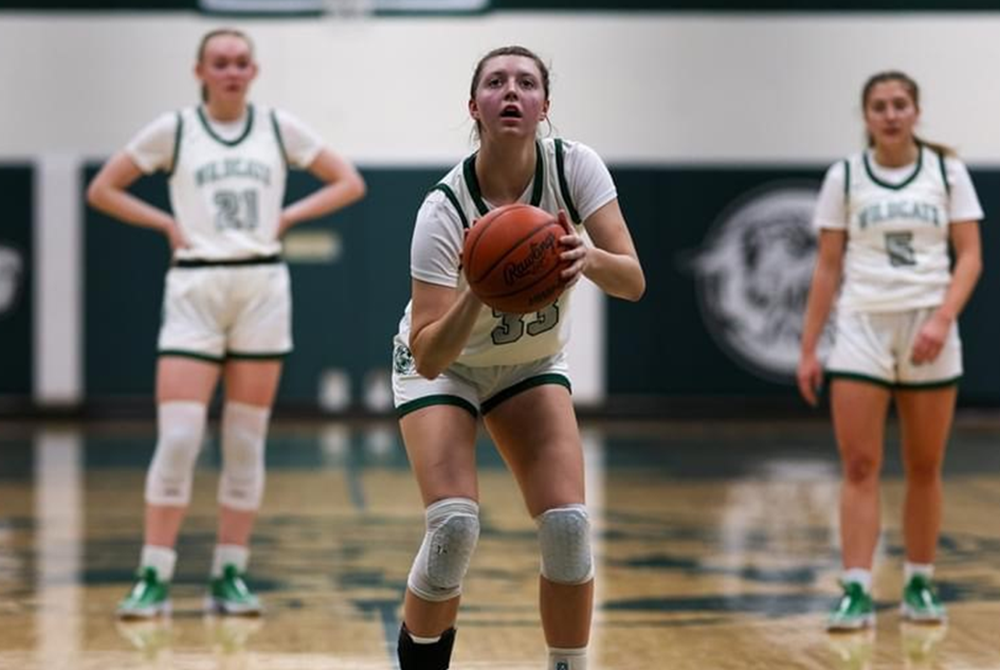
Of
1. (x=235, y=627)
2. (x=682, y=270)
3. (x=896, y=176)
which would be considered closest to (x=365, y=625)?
(x=235, y=627)

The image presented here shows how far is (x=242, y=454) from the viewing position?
23.7ft

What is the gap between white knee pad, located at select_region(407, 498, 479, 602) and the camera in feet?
15.9

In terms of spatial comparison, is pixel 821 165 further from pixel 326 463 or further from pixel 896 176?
pixel 896 176

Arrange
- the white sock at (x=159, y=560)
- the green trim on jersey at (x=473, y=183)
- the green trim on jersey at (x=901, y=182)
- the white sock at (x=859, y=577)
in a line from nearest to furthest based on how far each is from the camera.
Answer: the green trim on jersey at (x=473, y=183), the white sock at (x=859, y=577), the green trim on jersey at (x=901, y=182), the white sock at (x=159, y=560)

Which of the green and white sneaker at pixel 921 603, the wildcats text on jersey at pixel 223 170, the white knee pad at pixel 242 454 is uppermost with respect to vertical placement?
the wildcats text on jersey at pixel 223 170

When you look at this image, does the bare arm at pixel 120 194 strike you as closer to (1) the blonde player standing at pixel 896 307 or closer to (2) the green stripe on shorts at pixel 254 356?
(2) the green stripe on shorts at pixel 254 356

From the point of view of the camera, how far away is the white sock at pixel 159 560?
23.0ft

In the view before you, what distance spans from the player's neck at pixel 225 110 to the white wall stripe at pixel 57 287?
8821 mm

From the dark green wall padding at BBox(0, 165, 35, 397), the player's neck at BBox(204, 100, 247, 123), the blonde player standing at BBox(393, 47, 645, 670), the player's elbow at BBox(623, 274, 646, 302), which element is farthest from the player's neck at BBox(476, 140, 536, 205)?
the dark green wall padding at BBox(0, 165, 35, 397)

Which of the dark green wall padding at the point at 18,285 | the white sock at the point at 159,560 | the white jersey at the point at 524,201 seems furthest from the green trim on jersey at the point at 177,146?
the dark green wall padding at the point at 18,285

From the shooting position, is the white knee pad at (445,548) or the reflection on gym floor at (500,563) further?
the reflection on gym floor at (500,563)

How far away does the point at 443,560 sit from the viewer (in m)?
4.88

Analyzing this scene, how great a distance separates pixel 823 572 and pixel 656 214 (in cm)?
830

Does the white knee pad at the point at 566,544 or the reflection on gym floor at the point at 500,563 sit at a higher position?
the white knee pad at the point at 566,544
